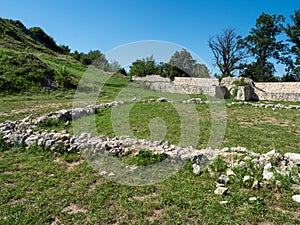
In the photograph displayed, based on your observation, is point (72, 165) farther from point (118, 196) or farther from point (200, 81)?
point (200, 81)

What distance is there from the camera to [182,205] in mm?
3277

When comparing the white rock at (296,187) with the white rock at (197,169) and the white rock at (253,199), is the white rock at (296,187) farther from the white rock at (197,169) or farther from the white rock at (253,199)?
the white rock at (197,169)

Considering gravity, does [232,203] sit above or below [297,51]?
below

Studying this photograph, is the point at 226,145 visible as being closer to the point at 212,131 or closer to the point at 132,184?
the point at 212,131

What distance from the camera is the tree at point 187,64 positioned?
127 feet

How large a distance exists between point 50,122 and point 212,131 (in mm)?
5733

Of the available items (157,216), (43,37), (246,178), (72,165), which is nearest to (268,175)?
(246,178)

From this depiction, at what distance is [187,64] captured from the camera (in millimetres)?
42844

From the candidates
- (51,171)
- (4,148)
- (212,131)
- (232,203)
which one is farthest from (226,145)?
(4,148)

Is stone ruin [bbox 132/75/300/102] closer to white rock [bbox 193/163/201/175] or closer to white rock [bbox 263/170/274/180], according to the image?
white rock [bbox 263/170/274/180]

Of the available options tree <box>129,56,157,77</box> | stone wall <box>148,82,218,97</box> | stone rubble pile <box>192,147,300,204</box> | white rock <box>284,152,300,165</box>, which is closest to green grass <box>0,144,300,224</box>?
stone rubble pile <box>192,147,300,204</box>

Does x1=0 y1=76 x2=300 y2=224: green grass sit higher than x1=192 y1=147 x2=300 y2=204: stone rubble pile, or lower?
lower

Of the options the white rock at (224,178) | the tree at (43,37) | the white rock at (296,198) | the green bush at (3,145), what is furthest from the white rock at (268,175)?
the tree at (43,37)

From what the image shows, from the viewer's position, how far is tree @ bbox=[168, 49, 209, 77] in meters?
38.8
